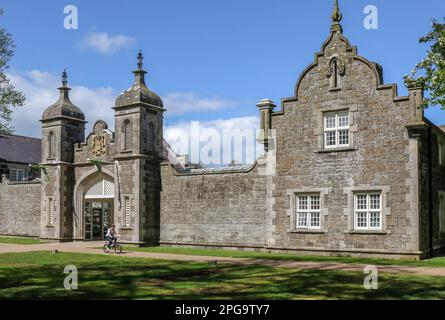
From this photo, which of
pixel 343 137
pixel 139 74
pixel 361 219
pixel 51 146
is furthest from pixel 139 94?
pixel 361 219

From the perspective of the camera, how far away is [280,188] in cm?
2462

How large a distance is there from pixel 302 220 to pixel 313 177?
79.9 inches

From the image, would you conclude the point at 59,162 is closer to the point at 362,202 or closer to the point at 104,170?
the point at 104,170

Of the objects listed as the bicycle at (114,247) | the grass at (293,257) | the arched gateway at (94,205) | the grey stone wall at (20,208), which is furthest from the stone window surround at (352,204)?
the grey stone wall at (20,208)

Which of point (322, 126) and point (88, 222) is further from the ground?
point (322, 126)

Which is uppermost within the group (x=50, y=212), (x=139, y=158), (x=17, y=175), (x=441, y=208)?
(x=139, y=158)

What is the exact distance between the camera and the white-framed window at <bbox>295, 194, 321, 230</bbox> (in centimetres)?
2375

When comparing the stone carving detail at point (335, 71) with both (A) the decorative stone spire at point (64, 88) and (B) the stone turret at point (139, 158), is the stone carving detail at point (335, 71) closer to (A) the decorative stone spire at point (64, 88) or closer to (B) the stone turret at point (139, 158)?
(B) the stone turret at point (139, 158)

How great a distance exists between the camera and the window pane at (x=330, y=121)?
77.6 feet

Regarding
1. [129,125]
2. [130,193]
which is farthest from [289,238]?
[129,125]

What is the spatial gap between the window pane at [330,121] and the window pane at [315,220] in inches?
154

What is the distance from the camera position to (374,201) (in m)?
22.3

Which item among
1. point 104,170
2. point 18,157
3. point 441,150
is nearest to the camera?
point 441,150

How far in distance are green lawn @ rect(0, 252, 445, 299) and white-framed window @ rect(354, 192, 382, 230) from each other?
634cm
